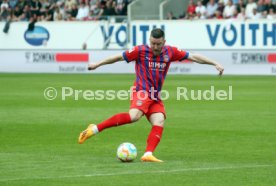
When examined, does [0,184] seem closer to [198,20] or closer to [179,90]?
[179,90]

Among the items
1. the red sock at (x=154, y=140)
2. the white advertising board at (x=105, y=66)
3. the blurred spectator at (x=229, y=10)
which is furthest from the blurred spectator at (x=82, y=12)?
the red sock at (x=154, y=140)

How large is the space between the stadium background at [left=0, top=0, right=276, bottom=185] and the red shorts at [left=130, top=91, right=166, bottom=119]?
0.71m

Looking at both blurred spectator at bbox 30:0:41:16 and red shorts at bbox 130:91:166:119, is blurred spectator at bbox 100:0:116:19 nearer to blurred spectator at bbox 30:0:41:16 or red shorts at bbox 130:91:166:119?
blurred spectator at bbox 30:0:41:16

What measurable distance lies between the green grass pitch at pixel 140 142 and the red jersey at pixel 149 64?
110 cm

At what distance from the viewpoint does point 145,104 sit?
474 inches

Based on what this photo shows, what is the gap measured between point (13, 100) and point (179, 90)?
5.44 meters

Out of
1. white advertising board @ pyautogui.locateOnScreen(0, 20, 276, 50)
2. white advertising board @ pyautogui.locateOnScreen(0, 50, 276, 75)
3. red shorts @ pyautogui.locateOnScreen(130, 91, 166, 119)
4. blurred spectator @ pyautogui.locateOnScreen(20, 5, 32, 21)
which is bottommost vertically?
white advertising board @ pyautogui.locateOnScreen(0, 50, 276, 75)

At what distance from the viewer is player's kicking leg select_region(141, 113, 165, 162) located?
11.6 metres

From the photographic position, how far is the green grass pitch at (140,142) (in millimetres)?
10195

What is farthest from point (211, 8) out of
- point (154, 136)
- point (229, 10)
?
point (154, 136)

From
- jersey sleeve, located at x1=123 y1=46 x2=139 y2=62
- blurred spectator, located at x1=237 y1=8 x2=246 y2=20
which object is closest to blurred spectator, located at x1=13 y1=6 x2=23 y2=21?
blurred spectator, located at x1=237 y1=8 x2=246 y2=20

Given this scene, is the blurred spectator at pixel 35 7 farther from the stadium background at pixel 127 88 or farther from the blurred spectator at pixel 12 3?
the blurred spectator at pixel 12 3

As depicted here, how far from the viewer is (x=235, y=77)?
3180 centimetres

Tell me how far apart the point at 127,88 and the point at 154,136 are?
14.6 metres
